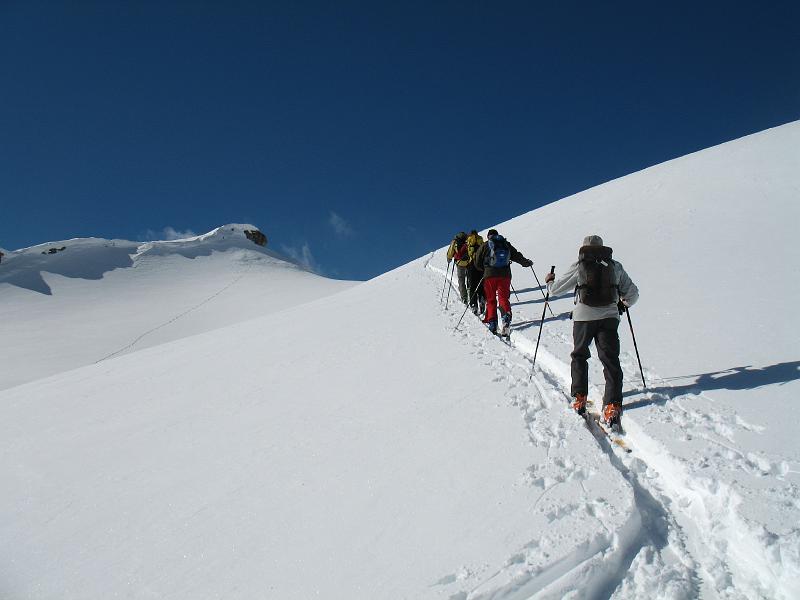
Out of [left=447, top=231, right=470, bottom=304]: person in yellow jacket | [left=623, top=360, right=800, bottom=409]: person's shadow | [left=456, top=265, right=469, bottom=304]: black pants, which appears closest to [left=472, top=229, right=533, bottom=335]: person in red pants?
[left=447, top=231, right=470, bottom=304]: person in yellow jacket

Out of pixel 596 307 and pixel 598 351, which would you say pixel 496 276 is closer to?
pixel 596 307

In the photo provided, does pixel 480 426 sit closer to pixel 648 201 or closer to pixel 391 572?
pixel 391 572

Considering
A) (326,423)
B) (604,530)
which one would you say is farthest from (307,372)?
(604,530)

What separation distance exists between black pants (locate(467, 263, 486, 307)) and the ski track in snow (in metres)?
5.41

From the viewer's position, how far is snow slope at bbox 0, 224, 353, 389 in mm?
17641

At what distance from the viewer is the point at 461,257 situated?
34.0ft

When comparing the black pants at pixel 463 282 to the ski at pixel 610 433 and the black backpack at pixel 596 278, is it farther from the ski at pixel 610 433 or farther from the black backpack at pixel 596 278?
the ski at pixel 610 433

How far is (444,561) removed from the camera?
2.55 meters

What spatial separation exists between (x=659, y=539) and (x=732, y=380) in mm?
2587

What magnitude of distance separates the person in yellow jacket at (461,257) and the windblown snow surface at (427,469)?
7.85 feet

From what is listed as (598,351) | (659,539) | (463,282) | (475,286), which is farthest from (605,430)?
(463,282)

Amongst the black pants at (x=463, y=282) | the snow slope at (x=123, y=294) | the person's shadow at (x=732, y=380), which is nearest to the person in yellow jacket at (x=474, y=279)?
the black pants at (x=463, y=282)

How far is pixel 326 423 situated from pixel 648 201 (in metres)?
14.5

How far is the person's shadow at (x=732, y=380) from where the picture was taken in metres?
4.27
